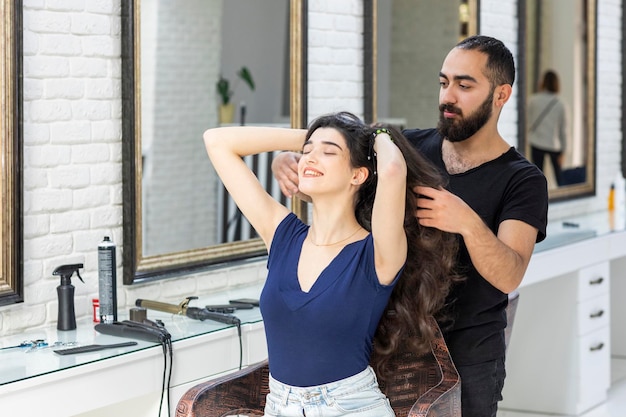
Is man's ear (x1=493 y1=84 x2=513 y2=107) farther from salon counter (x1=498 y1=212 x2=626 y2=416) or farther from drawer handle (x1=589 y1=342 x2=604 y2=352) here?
drawer handle (x1=589 y1=342 x2=604 y2=352)

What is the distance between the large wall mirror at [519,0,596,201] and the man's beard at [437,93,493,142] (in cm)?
284

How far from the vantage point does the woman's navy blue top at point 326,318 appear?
2156mm

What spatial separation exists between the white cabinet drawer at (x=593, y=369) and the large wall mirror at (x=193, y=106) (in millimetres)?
1780

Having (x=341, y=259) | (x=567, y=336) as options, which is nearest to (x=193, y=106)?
(x=341, y=259)

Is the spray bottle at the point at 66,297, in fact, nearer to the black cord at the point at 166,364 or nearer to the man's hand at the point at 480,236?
the black cord at the point at 166,364

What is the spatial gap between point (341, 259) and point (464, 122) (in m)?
0.51

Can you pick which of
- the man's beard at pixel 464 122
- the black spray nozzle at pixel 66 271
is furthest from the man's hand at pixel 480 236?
the black spray nozzle at pixel 66 271

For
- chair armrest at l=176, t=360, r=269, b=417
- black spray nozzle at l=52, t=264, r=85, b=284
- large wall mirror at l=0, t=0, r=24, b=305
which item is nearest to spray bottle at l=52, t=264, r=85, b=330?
black spray nozzle at l=52, t=264, r=85, b=284

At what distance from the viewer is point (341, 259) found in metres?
2.22

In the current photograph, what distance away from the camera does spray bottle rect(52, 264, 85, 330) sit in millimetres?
2812

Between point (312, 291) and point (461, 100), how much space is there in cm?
65

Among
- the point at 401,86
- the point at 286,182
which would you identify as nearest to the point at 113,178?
the point at 286,182

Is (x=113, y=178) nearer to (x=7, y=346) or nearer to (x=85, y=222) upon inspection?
(x=85, y=222)

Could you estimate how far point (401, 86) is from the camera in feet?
15.0
